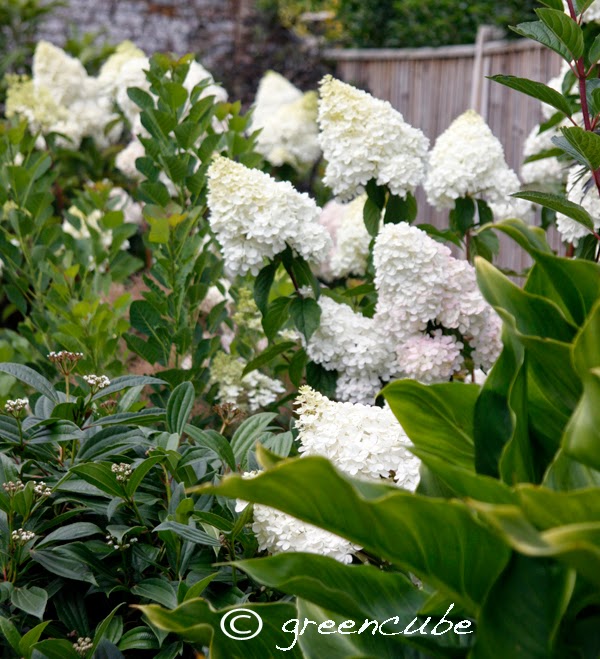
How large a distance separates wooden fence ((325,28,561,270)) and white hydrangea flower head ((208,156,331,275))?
3.92m

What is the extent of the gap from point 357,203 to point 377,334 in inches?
32.7

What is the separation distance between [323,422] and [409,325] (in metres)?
0.49

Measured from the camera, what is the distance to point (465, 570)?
880 millimetres

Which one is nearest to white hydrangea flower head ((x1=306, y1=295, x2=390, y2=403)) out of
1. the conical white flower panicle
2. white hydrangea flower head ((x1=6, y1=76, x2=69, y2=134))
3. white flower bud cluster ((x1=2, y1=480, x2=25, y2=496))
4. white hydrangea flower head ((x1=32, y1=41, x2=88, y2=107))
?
the conical white flower panicle

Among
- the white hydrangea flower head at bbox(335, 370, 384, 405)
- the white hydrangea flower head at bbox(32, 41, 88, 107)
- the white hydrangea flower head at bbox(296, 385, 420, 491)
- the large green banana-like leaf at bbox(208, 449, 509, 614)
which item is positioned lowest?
the white hydrangea flower head at bbox(335, 370, 384, 405)

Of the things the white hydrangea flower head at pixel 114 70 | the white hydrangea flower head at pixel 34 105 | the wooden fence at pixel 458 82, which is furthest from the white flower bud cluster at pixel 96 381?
the wooden fence at pixel 458 82

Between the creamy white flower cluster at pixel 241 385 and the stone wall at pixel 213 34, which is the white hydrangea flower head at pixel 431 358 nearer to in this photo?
the creamy white flower cluster at pixel 241 385

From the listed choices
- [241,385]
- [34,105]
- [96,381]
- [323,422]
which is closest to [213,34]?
[34,105]

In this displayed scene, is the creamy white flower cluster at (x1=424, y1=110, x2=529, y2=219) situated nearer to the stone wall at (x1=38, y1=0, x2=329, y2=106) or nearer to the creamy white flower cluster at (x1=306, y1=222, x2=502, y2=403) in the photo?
the creamy white flower cluster at (x1=306, y1=222, x2=502, y2=403)

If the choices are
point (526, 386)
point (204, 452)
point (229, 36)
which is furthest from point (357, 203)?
point (229, 36)

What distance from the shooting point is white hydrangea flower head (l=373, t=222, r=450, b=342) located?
5.74ft

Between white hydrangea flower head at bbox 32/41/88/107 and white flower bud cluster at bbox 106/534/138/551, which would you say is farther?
white hydrangea flower head at bbox 32/41/88/107

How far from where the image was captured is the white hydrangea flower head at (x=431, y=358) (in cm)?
177

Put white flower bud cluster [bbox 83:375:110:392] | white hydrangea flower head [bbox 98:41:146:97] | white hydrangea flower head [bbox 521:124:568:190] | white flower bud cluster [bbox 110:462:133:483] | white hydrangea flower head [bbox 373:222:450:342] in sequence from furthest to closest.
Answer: white hydrangea flower head [bbox 98:41:146:97]
white hydrangea flower head [bbox 521:124:568:190]
white hydrangea flower head [bbox 373:222:450:342]
white flower bud cluster [bbox 83:375:110:392]
white flower bud cluster [bbox 110:462:133:483]
